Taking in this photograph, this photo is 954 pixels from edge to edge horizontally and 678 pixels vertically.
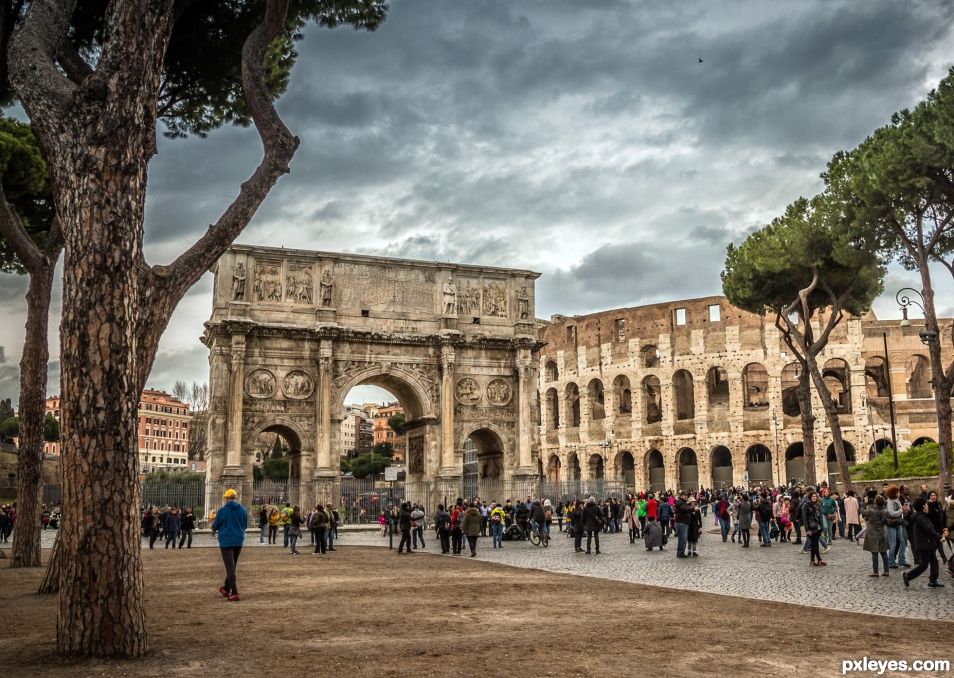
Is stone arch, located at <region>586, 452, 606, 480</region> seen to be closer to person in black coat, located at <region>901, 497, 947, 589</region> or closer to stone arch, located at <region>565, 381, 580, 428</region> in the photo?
stone arch, located at <region>565, 381, 580, 428</region>

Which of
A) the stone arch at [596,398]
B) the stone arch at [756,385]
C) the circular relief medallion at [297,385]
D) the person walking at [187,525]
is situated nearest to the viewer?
the person walking at [187,525]

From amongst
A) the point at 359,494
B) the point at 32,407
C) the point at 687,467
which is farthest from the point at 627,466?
the point at 32,407

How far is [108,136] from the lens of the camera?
6.54 meters

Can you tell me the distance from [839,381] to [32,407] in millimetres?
45372

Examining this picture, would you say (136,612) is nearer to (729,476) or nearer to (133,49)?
(133,49)

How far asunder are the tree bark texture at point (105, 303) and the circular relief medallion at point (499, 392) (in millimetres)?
24979

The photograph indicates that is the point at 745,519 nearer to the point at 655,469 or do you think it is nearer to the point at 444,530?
the point at 444,530

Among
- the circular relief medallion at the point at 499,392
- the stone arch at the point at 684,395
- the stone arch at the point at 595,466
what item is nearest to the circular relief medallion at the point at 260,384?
the circular relief medallion at the point at 499,392

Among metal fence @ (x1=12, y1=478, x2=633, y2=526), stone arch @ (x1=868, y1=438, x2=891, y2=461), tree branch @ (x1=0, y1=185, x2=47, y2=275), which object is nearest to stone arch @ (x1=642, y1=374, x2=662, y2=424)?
stone arch @ (x1=868, y1=438, x2=891, y2=461)

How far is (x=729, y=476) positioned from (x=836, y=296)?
72.7ft

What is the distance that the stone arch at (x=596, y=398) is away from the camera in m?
52.4

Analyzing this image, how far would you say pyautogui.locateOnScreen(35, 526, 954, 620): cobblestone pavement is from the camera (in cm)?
932

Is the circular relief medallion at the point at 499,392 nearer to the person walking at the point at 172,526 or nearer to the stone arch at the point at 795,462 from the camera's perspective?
the person walking at the point at 172,526

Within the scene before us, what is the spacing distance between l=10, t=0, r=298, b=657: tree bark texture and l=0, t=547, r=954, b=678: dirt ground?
553 mm
